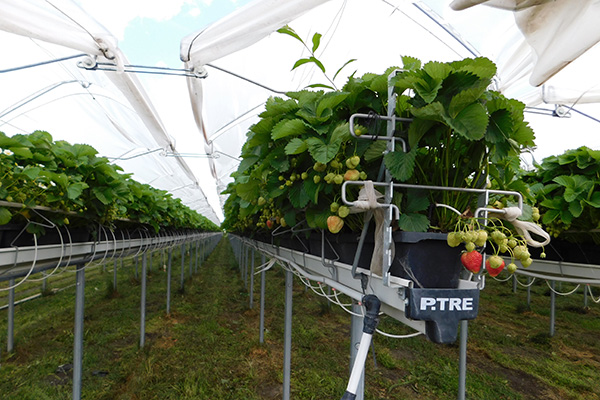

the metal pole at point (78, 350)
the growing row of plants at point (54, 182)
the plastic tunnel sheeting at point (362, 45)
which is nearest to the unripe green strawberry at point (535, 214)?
the plastic tunnel sheeting at point (362, 45)

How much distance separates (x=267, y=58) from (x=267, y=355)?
154 inches

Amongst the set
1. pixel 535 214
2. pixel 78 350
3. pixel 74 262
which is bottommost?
pixel 78 350

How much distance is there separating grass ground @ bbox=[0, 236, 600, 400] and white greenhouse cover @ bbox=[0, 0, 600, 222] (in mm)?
3128

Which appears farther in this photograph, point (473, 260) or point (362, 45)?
point (362, 45)

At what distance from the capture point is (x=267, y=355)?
4.77 m

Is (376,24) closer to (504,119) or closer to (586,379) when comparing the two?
(504,119)

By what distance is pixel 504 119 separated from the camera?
0.90 meters

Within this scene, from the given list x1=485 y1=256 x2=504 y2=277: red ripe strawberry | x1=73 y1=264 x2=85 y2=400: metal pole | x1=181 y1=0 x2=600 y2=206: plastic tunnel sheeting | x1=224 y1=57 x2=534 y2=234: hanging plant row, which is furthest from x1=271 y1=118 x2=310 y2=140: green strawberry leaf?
x1=73 y1=264 x2=85 y2=400: metal pole

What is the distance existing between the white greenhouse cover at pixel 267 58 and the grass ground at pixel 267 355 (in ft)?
10.3

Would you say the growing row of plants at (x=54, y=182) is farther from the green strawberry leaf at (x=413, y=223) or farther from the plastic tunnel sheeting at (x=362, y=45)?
the green strawberry leaf at (x=413, y=223)

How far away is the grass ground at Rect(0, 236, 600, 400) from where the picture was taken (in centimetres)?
379

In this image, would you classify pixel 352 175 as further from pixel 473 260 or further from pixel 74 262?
pixel 74 262

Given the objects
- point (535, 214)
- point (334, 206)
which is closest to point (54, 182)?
point (334, 206)

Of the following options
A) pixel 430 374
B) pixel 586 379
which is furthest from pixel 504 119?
pixel 586 379
